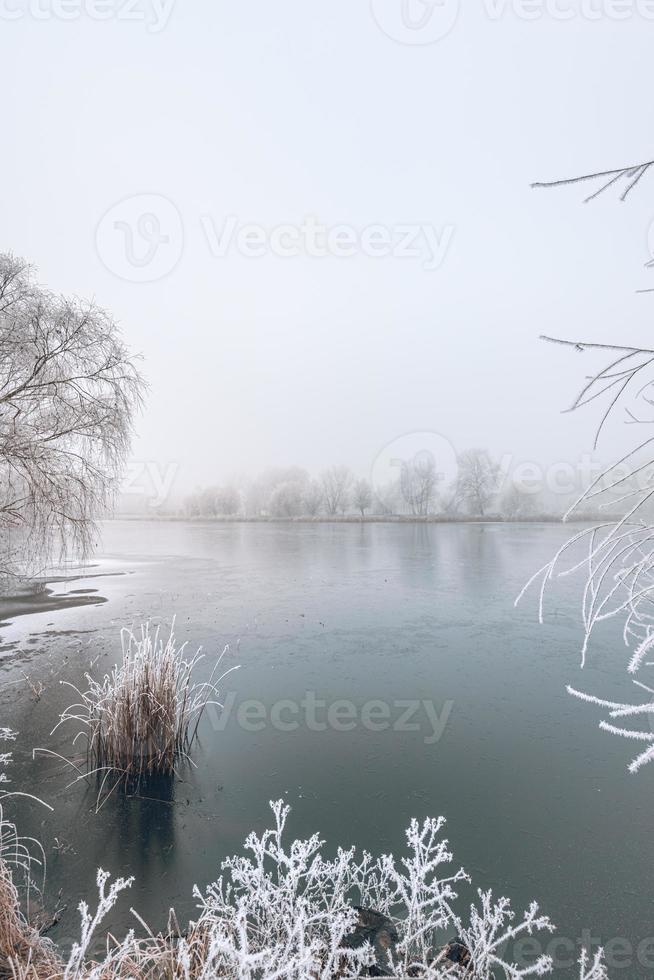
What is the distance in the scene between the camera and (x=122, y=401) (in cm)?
931

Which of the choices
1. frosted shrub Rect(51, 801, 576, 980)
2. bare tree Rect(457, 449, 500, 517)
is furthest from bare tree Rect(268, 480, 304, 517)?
frosted shrub Rect(51, 801, 576, 980)

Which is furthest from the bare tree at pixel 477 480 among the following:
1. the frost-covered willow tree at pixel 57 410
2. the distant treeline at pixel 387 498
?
the frost-covered willow tree at pixel 57 410

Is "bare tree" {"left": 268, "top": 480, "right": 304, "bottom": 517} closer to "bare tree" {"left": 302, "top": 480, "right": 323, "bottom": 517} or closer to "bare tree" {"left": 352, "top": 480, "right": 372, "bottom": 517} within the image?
"bare tree" {"left": 302, "top": 480, "right": 323, "bottom": 517}

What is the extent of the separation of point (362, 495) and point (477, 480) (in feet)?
44.5

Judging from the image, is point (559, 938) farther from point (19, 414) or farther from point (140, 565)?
point (140, 565)

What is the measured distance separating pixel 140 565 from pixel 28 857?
670 inches

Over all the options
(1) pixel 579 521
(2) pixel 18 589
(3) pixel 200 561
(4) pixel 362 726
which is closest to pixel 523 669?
(4) pixel 362 726

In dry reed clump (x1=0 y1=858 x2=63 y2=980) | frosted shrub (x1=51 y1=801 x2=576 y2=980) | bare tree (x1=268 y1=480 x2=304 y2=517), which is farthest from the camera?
bare tree (x1=268 y1=480 x2=304 y2=517)

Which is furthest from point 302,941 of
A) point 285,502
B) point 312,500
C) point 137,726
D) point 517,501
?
point 312,500

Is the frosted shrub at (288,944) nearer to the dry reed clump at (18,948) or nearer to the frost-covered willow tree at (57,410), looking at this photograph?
the dry reed clump at (18,948)

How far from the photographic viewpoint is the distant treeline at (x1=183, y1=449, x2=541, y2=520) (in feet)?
180

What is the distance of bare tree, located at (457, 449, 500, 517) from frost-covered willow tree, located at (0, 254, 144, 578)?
163ft

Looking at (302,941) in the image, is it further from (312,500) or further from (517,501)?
(312,500)

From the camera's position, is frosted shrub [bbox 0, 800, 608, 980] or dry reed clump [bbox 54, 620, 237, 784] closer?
frosted shrub [bbox 0, 800, 608, 980]
